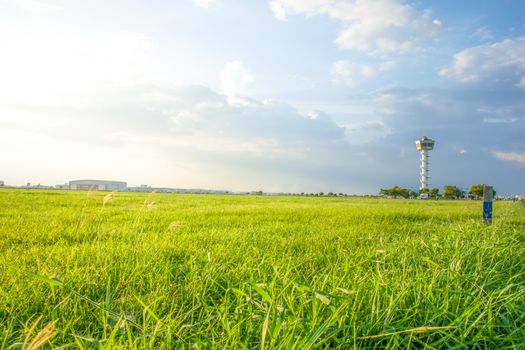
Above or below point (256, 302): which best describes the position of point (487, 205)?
above

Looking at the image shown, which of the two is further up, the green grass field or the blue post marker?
the blue post marker

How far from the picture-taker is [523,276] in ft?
13.4

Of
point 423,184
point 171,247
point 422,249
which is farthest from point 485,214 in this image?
point 423,184

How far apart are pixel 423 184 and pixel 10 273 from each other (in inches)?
7114

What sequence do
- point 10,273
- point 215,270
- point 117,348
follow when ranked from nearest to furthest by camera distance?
1. point 117,348
2. point 215,270
3. point 10,273

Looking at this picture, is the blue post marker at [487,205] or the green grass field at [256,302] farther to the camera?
the blue post marker at [487,205]

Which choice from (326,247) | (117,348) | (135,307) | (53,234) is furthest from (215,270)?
(53,234)

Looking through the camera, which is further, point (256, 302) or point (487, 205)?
point (487, 205)

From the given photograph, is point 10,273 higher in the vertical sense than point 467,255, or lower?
lower

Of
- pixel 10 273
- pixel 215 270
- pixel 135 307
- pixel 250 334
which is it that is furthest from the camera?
pixel 10 273

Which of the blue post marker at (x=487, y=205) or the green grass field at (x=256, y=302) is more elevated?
the blue post marker at (x=487, y=205)

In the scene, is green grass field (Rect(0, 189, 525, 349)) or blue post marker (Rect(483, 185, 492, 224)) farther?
blue post marker (Rect(483, 185, 492, 224))

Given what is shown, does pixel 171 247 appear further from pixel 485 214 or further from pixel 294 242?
pixel 485 214

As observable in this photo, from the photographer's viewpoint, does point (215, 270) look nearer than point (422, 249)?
Yes
